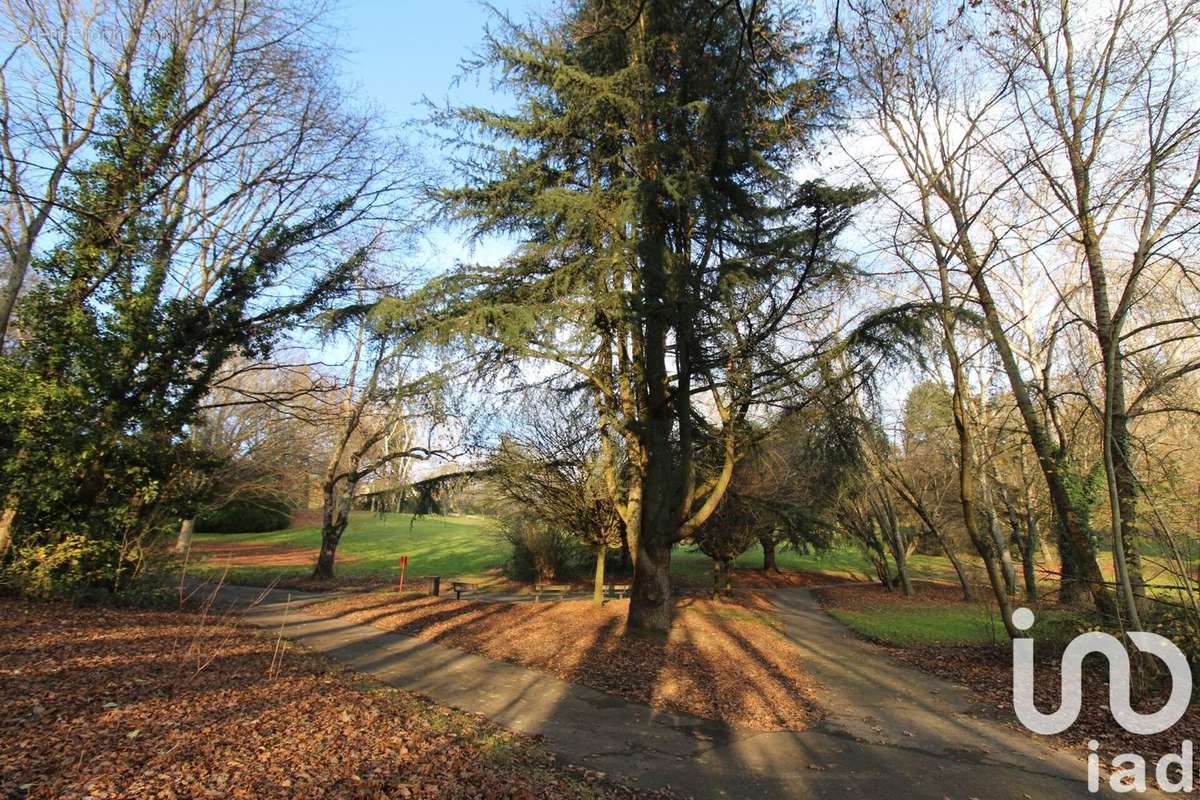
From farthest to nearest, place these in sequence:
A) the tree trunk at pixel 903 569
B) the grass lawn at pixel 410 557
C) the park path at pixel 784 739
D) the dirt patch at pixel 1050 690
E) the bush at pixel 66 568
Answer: the grass lawn at pixel 410 557 → the tree trunk at pixel 903 569 → the bush at pixel 66 568 → the dirt patch at pixel 1050 690 → the park path at pixel 784 739

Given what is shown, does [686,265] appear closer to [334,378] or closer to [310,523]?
[334,378]

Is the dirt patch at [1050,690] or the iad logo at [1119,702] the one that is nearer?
the iad logo at [1119,702]

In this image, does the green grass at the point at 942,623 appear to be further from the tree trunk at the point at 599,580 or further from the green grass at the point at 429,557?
the green grass at the point at 429,557

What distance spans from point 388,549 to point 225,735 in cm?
3161

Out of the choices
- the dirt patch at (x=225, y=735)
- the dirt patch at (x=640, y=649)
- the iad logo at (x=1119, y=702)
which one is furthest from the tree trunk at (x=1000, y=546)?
the dirt patch at (x=225, y=735)

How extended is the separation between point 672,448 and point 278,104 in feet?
34.6

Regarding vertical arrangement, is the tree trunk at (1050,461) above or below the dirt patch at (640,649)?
above

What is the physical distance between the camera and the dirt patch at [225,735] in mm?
3545

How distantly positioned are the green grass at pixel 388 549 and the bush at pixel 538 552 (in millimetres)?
2007

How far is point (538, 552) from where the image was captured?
930 inches

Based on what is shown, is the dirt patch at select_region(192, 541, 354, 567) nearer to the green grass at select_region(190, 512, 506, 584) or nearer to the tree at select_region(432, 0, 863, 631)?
the green grass at select_region(190, 512, 506, 584)

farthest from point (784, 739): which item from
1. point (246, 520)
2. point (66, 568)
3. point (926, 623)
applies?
point (246, 520)

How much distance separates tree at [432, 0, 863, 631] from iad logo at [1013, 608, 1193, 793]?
505 centimetres

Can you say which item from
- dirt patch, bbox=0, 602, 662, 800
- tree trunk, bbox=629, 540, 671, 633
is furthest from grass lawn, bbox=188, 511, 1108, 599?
dirt patch, bbox=0, 602, 662, 800
